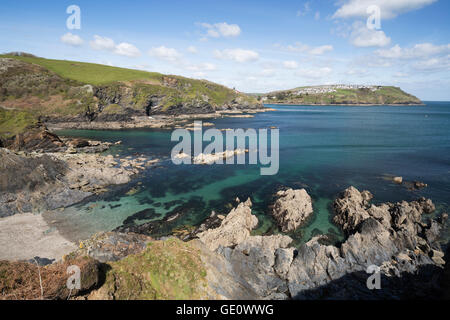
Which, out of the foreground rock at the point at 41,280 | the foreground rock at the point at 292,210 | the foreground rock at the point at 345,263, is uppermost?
the foreground rock at the point at 41,280

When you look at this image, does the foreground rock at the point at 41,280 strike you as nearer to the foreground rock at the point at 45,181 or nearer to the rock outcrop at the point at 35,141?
the foreground rock at the point at 45,181

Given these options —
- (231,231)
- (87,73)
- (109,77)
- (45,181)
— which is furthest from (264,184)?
(87,73)

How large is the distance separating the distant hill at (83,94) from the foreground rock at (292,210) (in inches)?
3359

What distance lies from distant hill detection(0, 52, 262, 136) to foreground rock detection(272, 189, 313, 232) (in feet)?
280

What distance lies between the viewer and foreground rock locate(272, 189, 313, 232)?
82.3 feet

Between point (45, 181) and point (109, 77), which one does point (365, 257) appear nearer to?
point (45, 181)

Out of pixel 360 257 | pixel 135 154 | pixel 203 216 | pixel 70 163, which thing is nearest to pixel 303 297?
pixel 360 257

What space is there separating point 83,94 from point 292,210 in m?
117

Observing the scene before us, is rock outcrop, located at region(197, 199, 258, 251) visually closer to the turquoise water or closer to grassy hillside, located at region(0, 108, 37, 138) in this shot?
the turquoise water

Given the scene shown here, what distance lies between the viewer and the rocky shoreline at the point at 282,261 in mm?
11978

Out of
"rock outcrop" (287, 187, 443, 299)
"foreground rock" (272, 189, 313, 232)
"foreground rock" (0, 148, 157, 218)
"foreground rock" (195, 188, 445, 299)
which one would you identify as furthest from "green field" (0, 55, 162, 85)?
"rock outcrop" (287, 187, 443, 299)

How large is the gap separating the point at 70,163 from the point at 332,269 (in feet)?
138

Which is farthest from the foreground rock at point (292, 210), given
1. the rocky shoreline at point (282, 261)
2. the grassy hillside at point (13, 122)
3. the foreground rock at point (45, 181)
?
the grassy hillside at point (13, 122)
